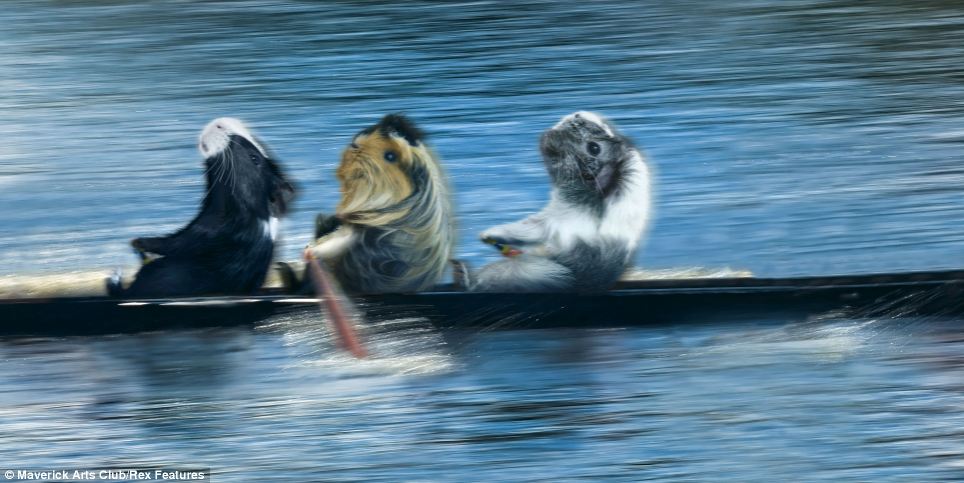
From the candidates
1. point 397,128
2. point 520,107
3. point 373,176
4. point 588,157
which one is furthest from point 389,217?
point 520,107

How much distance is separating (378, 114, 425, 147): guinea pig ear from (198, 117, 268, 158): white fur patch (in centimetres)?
44

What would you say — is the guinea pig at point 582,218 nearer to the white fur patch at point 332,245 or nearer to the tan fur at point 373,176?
the tan fur at point 373,176

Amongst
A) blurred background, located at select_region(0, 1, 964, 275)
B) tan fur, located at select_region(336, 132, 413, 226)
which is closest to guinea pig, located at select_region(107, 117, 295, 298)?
tan fur, located at select_region(336, 132, 413, 226)

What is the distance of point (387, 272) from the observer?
4664 millimetres

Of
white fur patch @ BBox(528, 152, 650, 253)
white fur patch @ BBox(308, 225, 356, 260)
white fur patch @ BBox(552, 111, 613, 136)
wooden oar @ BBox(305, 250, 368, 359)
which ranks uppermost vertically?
white fur patch @ BBox(552, 111, 613, 136)

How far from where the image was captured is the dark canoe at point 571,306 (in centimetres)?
461

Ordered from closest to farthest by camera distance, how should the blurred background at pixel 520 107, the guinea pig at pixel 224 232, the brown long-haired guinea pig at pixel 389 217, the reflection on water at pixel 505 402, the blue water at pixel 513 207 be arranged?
the reflection on water at pixel 505 402, the blue water at pixel 513 207, the brown long-haired guinea pig at pixel 389 217, the guinea pig at pixel 224 232, the blurred background at pixel 520 107

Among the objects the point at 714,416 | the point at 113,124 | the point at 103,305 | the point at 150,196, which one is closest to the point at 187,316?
the point at 103,305

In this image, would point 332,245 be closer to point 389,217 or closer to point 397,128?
point 389,217

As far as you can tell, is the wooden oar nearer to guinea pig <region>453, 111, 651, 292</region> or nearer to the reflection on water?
the reflection on water

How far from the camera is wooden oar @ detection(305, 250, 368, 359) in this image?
15.3ft

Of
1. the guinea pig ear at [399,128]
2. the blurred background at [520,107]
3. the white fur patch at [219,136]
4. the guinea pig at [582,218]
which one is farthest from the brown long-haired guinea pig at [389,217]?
the blurred background at [520,107]

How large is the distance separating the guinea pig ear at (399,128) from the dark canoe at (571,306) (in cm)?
50

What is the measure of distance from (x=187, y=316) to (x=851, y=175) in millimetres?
4080
